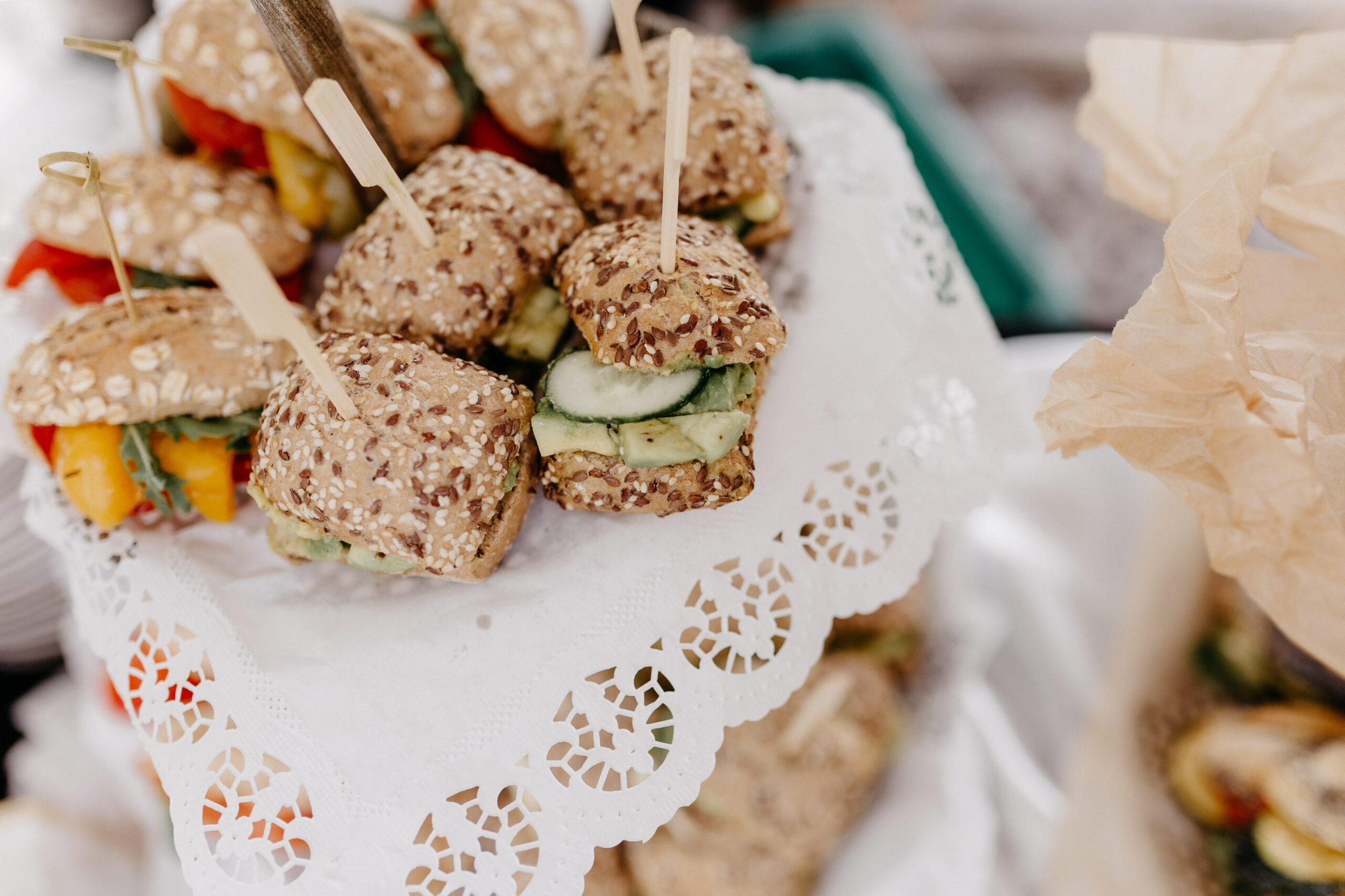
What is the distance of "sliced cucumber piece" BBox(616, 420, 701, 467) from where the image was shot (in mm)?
1140

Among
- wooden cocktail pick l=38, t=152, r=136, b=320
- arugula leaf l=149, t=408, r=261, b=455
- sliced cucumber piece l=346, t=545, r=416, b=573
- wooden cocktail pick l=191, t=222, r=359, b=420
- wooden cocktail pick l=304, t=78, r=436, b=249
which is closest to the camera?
wooden cocktail pick l=191, t=222, r=359, b=420

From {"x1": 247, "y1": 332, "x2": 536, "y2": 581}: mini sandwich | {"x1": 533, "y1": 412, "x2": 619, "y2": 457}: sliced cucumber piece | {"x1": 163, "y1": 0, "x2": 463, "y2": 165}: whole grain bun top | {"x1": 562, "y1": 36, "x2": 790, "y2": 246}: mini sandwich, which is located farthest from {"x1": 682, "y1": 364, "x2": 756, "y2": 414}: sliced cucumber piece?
{"x1": 163, "y1": 0, "x2": 463, "y2": 165}: whole grain bun top

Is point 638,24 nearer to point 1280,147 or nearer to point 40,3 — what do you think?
point 1280,147

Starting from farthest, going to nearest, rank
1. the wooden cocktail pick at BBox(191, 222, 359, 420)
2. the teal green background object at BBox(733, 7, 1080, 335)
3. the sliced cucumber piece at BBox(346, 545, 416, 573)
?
the teal green background object at BBox(733, 7, 1080, 335)
the sliced cucumber piece at BBox(346, 545, 416, 573)
the wooden cocktail pick at BBox(191, 222, 359, 420)

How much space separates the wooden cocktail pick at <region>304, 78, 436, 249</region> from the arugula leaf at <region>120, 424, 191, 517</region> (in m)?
0.57

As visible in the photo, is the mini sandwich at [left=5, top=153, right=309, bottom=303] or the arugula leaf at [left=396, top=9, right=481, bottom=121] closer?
the mini sandwich at [left=5, top=153, right=309, bottom=303]

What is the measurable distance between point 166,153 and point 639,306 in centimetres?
121

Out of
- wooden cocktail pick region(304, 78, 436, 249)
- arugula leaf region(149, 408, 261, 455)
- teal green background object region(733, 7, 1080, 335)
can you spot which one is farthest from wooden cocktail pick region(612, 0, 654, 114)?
teal green background object region(733, 7, 1080, 335)

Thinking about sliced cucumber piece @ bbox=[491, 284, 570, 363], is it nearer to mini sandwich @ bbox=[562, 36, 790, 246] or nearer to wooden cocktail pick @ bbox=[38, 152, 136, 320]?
mini sandwich @ bbox=[562, 36, 790, 246]

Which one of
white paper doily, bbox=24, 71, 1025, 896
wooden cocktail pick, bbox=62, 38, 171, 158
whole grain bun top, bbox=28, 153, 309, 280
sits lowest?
white paper doily, bbox=24, 71, 1025, 896

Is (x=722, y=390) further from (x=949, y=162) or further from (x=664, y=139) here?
(x=949, y=162)

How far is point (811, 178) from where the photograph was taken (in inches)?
60.0

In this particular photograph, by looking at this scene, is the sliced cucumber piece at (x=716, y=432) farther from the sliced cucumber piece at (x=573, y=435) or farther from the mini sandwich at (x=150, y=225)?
the mini sandwich at (x=150, y=225)

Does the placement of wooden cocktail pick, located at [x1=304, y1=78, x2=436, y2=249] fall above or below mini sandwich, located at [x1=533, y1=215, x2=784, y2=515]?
above
